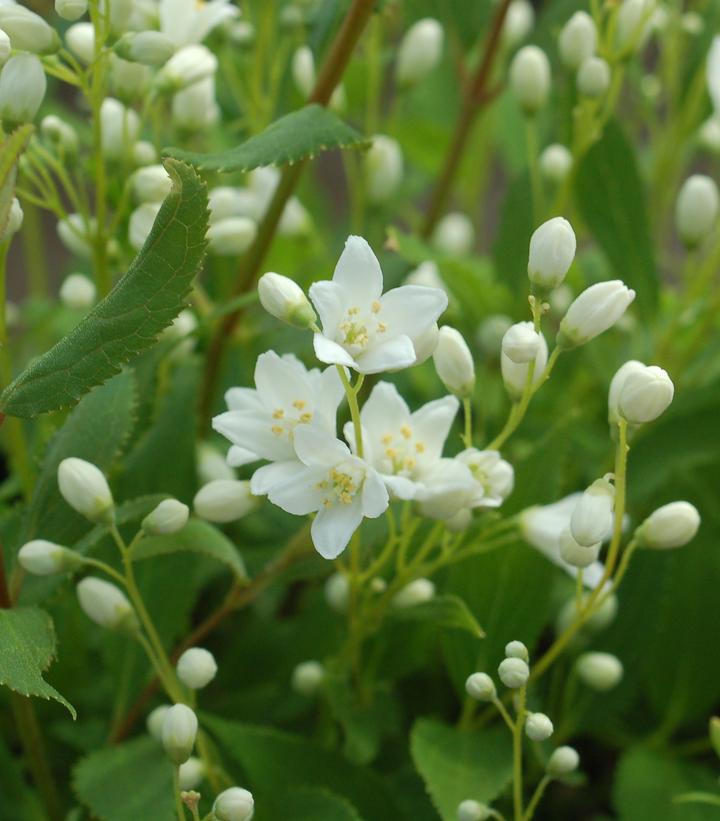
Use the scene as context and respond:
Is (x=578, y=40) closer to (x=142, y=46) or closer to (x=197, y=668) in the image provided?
(x=142, y=46)

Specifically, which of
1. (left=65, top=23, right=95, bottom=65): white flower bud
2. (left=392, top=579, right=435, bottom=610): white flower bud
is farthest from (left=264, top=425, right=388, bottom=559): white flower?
(left=65, top=23, right=95, bottom=65): white flower bud

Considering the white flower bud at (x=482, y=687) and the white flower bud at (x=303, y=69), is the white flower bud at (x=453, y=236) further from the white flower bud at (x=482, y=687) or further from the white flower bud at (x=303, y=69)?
the white flower bud at (x=482, y=687)

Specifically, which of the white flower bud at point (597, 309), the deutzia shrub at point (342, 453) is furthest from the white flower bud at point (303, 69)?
the white flower bud at point (597, 309)

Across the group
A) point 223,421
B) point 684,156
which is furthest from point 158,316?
point 684,156

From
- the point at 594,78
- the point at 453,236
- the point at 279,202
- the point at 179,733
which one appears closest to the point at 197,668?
the point at 179,733

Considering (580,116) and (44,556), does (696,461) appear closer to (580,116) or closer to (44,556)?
(580,116)
